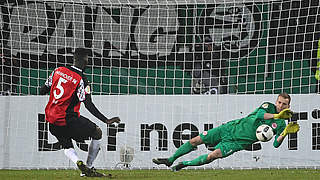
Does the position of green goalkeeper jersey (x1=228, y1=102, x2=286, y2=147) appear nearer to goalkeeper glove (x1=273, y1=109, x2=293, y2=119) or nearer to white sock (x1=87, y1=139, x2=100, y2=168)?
goalkeeper glove (x1=273, y1=109, x2=293, y2=119)

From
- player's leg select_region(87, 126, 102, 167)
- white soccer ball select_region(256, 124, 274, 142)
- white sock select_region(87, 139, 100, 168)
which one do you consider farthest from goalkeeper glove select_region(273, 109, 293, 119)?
white sock select_region(87, 139, 100, 168)

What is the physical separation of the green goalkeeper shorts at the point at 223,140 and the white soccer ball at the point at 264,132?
1.18 ft

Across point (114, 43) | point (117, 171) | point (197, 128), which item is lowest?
point (117, 171)

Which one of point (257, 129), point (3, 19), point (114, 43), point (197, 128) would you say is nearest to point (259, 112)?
point (257, 129)

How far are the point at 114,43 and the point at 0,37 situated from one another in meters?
2.48

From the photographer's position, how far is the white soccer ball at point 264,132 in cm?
988

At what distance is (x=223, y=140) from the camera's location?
10.1 metres

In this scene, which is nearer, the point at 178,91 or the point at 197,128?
the point at 197,128

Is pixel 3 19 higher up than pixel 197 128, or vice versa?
pixel 3 19

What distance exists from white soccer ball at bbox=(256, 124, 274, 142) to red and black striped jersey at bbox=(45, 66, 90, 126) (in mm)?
2845

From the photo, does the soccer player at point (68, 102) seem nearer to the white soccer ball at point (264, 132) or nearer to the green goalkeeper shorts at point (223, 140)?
the green goalkeeper shorts at point (223, 140)

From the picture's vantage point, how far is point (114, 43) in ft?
45.1

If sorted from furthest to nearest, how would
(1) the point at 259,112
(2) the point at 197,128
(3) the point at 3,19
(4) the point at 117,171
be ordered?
(3) the point at 3,19 → (2) the point at 197,128 → (4) the point at 117,171 → (1) the point at 259,112

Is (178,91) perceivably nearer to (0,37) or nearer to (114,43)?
(114,43)
